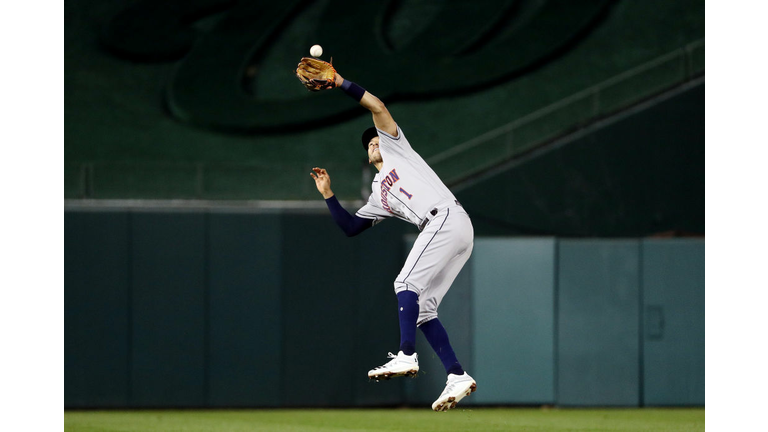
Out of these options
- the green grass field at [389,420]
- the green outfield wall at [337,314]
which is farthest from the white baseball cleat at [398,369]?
the green outfield wall at [337,314]


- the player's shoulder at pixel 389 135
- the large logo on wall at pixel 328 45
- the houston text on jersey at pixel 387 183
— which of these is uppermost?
the large logo on wall at pixel 328 45

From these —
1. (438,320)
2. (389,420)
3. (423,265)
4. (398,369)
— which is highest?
(423,265)

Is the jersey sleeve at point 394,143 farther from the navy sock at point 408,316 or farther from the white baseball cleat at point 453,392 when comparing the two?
the white baseball cleat at point 453,392

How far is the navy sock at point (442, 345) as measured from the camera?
19.9ft

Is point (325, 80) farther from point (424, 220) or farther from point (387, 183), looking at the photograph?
point (424, 220)

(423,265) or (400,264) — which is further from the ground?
(423,265)

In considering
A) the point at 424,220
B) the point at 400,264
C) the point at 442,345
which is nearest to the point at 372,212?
the point at 424,220

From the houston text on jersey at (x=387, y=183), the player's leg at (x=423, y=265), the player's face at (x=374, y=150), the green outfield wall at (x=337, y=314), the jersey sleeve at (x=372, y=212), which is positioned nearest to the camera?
the player's leg at (x=423, y=265)

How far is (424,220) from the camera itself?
615 centimetres

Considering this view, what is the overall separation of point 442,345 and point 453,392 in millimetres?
388

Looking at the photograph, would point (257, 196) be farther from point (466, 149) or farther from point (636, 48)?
point (636, 48)

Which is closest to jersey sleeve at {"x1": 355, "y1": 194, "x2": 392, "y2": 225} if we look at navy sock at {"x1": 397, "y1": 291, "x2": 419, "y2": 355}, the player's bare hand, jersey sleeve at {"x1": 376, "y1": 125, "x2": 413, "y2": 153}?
the player's bare hand

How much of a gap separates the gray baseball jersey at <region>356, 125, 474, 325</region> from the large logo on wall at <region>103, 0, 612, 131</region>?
1167 centimetres

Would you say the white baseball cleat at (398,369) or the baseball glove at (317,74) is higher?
the baseball glove at (317,74)
